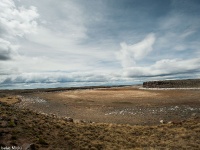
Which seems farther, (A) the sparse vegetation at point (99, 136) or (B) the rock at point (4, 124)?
(B) the rock at point (4, 124)

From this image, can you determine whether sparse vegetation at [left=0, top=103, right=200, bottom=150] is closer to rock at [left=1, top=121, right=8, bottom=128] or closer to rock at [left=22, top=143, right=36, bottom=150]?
rock at [left=1, top=121, right=8, bottom=128]

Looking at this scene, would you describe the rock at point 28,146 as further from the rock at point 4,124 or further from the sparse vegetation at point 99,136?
the rock at point 4,124

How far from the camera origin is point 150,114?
35.0 metres

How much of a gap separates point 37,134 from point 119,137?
8.40 metres

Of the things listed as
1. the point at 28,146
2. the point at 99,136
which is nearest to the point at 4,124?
the point at 28,146

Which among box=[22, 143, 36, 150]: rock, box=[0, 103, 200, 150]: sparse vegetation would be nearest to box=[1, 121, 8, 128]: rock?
box=[0, 103, 200, 150]: sparse vegetation

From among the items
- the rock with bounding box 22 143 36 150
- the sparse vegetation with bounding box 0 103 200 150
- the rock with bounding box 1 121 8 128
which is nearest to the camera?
the rock with bounding box 22 143 36 150

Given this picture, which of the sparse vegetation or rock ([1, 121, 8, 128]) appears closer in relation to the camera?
the sparse vegetation

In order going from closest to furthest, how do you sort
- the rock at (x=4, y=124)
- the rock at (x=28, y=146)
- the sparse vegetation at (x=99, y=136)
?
the rock at (x=28, y=146) < the sparse vegetation at (x=99, y=136) < the rock at (x=4, y=124)

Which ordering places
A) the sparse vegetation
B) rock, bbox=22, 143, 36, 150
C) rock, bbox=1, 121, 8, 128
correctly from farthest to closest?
rock, bbox=1, 121, 8, 128, the sparse vegetation, rock, bbox=22, 143, 36, 150

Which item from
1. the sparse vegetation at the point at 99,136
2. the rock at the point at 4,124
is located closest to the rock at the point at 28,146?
the sparse vegetation at the point at 99,136

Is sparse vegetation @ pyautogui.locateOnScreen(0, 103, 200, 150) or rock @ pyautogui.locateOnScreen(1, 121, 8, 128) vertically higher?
rock @ pyautogui.locateOnScreen(1, 121, 8, 128)

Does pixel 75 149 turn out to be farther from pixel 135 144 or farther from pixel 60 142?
pixel 135 144

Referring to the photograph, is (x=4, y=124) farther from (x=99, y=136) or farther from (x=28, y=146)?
(x=99, y=136)
